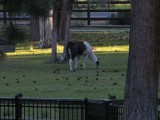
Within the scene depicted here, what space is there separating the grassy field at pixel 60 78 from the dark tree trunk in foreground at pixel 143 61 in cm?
732

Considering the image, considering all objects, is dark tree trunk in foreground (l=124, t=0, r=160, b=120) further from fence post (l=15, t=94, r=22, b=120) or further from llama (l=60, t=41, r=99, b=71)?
llama (l=60, t=41, r=99, b=71)

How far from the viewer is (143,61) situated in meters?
8.51

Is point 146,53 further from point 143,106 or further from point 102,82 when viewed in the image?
point 102,82

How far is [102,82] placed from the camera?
21734 mm

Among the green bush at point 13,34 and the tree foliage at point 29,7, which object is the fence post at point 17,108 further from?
the tree foliage at point 29,7

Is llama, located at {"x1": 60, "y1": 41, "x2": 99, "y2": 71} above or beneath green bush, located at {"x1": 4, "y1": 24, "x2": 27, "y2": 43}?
beneath

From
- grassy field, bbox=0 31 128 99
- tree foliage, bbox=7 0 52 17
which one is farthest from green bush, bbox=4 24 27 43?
grassy field, bbox=0 31 128 99

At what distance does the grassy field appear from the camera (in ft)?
61.0

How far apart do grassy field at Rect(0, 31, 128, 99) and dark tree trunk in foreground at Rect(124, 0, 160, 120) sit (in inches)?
288

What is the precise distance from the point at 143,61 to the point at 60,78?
595 inches

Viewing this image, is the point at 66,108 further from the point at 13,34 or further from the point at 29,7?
the point at 29,7

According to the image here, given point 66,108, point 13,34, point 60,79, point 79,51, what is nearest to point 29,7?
point 13,34

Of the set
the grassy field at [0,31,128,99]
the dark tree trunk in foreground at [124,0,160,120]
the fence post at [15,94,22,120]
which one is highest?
the dark tree trunk in foreground at [124,0,160,120]

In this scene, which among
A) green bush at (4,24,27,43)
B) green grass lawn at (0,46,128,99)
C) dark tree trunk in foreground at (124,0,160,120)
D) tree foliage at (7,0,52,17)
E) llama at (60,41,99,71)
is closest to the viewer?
dark tree trunk in foreground at (124,0,160,120)
